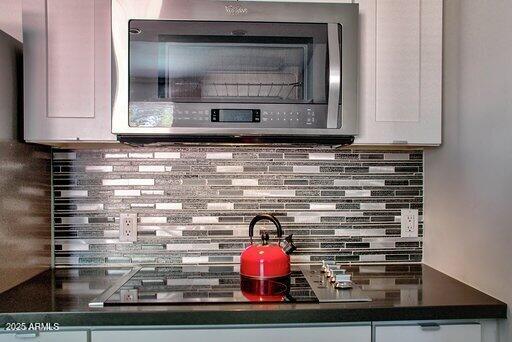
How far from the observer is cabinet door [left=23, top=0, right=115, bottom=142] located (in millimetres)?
1467

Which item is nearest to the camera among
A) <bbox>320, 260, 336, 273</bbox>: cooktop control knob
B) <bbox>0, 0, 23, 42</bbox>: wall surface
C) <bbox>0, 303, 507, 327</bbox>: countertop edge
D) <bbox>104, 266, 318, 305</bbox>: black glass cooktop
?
<bbox>0, 303, 507, 327</bbox>: countertop edge

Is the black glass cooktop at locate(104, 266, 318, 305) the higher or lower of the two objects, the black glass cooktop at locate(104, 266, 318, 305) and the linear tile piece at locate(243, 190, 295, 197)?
the lower

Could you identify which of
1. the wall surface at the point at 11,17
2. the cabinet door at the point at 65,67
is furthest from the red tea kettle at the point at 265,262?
the wall surface at the point at 11,17

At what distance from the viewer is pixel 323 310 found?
48.2 inches

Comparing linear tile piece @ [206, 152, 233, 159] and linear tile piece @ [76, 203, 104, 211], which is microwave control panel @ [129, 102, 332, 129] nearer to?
linear tile piece @ [206, 152, 233, 159]

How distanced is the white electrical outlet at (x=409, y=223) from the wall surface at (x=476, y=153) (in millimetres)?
116

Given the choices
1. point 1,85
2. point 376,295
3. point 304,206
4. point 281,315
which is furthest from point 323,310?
point 1,85

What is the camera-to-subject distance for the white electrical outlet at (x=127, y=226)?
1784 millimetres

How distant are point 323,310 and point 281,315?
12 centimetres

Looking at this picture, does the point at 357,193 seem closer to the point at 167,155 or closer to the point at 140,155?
the point at 167,155

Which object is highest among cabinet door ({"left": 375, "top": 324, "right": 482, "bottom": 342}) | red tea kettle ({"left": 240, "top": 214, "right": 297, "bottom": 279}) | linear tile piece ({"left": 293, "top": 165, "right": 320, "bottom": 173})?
linear tile piece ({"left": 293, "top": 165, "right": 320, "bottom": 173})

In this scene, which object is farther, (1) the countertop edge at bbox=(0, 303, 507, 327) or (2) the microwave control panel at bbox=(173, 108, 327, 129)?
(2) the microwave control panel at bbox=(173, 108, 327, 129)

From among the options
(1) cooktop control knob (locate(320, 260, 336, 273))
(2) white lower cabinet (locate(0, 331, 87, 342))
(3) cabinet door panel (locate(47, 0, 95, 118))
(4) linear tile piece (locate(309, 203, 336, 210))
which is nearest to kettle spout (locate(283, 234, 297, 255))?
(1) cooktop control knob (locate(320, 260, 336, 273))

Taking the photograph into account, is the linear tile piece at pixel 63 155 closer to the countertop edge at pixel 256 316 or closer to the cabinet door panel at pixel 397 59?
the countertop edge at pixel 256 316
